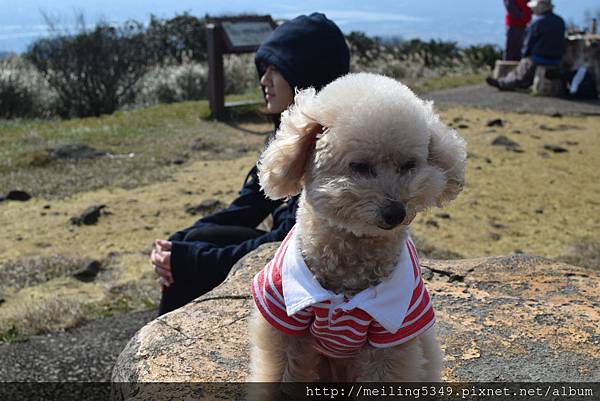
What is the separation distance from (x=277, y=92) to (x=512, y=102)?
940 cm

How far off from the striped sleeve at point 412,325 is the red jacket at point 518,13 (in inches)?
557

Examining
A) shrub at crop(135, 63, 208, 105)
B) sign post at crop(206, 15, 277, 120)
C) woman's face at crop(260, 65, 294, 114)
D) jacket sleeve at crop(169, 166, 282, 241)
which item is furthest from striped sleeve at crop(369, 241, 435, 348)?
shrub at crop(135, 63, 208, 105)

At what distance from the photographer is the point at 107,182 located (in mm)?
7793

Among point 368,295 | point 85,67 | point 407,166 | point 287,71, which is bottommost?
point 85,67

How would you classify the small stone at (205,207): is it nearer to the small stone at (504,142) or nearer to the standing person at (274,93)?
the standing person at (274,93)

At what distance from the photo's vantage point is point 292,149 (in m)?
2.18

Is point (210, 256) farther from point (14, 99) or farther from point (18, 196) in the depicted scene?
point (14, 99)

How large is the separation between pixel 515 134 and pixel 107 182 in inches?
221

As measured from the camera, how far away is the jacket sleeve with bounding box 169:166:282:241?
3949 mm

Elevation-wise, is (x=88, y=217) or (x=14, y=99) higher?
(x=14, y=99)

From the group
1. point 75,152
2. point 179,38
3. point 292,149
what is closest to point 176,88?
point 179,38

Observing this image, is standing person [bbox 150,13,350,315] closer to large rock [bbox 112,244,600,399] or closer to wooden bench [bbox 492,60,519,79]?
large rock [bbox 112,244,600,399]

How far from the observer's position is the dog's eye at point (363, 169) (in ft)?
6.74

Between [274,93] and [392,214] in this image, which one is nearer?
[392,214]
